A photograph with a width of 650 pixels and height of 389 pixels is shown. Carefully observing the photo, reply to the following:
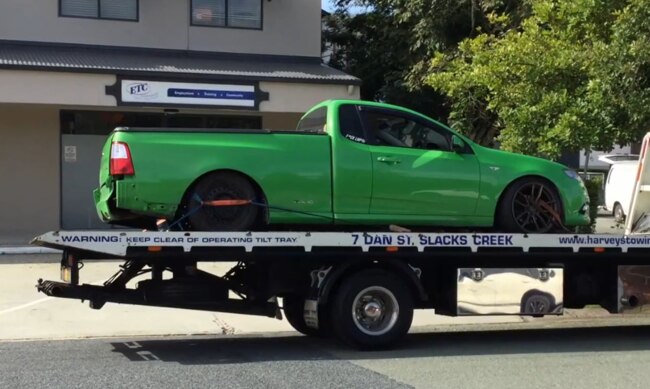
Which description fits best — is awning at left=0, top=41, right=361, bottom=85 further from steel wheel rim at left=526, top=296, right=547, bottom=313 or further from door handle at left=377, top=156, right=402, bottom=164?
steel wheel rim at left=526, top=296, right=547, bottom=313

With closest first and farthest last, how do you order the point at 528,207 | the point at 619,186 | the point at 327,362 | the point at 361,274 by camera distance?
the point at 327,362
the point at 361,274
the point at 528,207
the point at 619,186

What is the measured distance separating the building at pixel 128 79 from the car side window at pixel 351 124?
8.81 meters

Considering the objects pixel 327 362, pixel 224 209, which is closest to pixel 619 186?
pixel 327 362

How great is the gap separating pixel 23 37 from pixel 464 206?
1308 centimetres

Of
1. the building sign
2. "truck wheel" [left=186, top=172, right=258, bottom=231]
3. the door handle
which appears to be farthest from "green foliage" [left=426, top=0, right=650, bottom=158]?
the building sign

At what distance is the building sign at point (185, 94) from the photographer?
635 inches

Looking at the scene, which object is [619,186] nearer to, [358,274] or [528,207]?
[528,207]

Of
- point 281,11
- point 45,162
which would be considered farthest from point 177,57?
point 45,162

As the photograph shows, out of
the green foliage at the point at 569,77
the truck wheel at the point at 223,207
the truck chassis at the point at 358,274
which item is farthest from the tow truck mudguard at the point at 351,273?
the green foliage at the point at 569,77

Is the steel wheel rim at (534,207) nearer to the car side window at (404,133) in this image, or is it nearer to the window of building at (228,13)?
the car side window at (404,133)

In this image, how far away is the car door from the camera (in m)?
8.02

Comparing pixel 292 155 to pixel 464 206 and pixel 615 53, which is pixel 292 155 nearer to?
pixel 464 206

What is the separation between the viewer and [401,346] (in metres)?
8.51

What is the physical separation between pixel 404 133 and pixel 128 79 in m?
9.46
